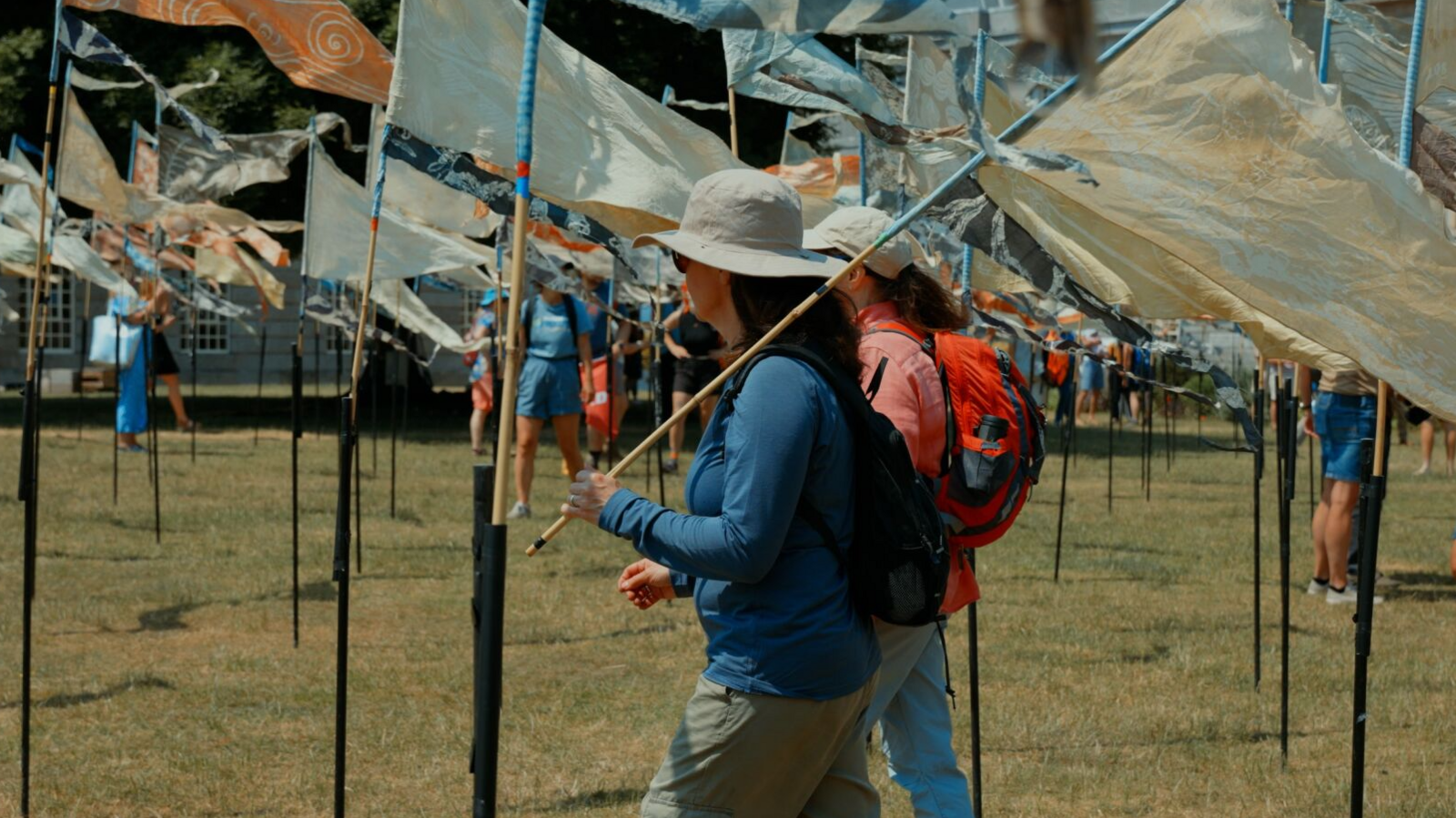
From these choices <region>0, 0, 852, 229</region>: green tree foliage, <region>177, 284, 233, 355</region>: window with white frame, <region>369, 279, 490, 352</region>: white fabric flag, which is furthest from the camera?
<region>177, 284, 233, 355</region>: window with white frame

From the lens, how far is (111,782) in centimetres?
555

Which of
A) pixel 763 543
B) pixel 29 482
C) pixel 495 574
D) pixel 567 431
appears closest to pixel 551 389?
pixel 567 431

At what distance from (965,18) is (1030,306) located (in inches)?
185

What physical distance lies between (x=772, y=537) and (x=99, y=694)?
469cm

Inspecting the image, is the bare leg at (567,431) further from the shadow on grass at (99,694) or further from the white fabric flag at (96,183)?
the shadow on grass at (99,694)

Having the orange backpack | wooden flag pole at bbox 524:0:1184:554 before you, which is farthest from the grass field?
wooden flag pole at bbox 524:0:1184:554

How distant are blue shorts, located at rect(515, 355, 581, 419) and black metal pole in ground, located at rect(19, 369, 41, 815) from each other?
18.6ft

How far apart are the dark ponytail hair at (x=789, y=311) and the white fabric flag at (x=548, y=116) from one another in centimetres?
190

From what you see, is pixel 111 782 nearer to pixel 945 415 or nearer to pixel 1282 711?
pixel 945 415

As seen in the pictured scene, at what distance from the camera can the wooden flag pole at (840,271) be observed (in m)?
3.13

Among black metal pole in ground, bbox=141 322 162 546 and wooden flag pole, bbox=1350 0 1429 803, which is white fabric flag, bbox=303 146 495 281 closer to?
black metal pole in ground, bbox=141 322 162 546

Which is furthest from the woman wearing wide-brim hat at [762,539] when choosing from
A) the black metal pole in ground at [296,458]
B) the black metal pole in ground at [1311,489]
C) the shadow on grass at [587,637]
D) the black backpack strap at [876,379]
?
the black metal pole in ground at [1311,489]

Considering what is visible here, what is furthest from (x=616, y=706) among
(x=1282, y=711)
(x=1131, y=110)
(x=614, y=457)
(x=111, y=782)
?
(x=614, y=457)

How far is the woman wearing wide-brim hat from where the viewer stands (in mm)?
3006
